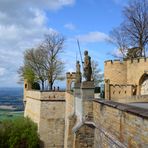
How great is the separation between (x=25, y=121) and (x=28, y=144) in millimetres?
3556

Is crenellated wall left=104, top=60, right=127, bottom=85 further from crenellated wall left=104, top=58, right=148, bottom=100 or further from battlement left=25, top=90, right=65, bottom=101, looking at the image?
battlement left=25, top=90, right=65, bottom=101

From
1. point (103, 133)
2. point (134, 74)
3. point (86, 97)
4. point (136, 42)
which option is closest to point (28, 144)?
point (134, 74)

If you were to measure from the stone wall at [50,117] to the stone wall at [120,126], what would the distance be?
19535mm

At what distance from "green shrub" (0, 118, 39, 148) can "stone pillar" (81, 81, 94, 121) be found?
19142 mm

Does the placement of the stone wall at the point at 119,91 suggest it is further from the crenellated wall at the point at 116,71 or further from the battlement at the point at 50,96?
the battlement at the point at 50,96

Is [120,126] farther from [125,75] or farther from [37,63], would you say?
[37,63]

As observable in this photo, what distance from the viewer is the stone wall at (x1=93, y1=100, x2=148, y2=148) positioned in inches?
329

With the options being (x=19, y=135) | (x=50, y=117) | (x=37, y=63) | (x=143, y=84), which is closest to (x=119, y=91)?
(x=143, y=84)

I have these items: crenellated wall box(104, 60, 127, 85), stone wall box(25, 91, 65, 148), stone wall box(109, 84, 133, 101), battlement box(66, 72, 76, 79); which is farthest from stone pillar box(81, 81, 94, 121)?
battlement box(66, 72, 76, 79)

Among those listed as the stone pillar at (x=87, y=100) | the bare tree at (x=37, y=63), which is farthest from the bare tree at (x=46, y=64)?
the stone pillar at (x=87, y=100)

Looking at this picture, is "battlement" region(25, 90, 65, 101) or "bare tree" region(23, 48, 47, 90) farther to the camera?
"bare tree" region(23, 48, 47, 90)

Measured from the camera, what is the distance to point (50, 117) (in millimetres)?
34812

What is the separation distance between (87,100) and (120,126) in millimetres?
5646

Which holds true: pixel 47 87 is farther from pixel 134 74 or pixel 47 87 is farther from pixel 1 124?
pixel 134 74
